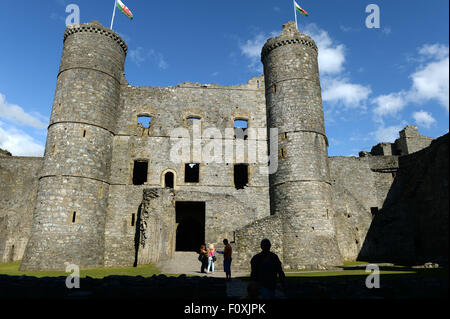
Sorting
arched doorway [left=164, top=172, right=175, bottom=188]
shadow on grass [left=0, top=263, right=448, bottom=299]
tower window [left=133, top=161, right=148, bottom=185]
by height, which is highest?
tower window [left=133, top=161, right=148, bottom=185]

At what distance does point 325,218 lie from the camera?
17.9 metres

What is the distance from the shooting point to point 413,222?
2053 centimetres

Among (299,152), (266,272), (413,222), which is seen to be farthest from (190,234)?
(266,272)

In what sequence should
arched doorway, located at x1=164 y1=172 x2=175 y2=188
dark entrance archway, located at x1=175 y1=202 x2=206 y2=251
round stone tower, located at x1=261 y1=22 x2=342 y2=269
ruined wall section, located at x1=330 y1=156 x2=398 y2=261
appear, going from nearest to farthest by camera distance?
round stone tower, located at x1=261 y1=22 x2=342 y2=269 < arched doorway, located at x1=164 y1=172 x2=175 y2=188 < dark entrance archway, located at x1=175 y1=202 x2=206 y2=251 < ruined wall section, located at x1=330 y1=156 x2=398 y2=261

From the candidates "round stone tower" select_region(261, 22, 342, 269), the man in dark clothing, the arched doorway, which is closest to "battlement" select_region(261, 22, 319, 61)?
"round stone tower" select_region(261, 22, 342, 269)

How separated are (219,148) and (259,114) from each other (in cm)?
368

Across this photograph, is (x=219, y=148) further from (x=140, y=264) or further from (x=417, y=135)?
(x=417, y=135)

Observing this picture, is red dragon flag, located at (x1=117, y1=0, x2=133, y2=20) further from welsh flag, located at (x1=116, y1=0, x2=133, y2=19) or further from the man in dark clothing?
the man in dark clothing

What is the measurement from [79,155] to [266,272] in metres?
15.4

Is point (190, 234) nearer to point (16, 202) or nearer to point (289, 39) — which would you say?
point (16, 202)

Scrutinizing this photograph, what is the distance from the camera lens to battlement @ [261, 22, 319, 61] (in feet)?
68.9

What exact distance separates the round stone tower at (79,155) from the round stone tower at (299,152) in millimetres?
10117

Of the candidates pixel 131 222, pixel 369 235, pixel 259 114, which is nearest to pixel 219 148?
pixel 259 114

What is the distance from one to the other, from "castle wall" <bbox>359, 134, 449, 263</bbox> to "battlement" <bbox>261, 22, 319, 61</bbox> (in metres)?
9.96
